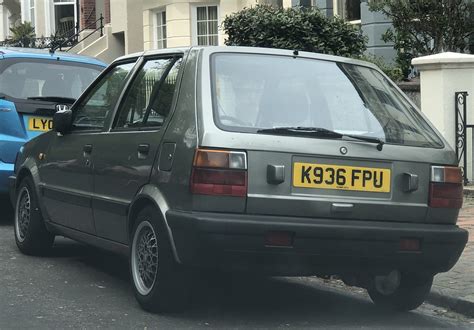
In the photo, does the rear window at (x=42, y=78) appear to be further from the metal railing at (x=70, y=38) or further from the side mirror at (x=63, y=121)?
the metal railing at (x=70, y=38)

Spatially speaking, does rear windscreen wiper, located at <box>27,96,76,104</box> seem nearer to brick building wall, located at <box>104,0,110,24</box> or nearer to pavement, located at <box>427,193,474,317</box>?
pavement, located at <box>427,193,474,317</box>

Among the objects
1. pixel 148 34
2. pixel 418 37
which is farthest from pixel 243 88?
pixel 148 34

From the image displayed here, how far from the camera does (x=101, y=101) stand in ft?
21.8

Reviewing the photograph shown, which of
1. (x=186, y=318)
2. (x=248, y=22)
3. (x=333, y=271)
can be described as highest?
(x=248, y=22)

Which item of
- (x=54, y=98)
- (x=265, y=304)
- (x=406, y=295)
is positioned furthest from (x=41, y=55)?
(x=406, y=295)

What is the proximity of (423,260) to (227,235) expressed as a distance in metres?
1.30

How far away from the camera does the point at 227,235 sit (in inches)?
194

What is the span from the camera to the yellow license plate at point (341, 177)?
512 cm

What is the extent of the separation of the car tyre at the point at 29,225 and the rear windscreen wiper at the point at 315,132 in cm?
296

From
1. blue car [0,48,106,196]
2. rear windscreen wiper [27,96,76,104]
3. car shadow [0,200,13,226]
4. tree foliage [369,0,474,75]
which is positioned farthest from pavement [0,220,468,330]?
tree foliage [369,0,474,75]

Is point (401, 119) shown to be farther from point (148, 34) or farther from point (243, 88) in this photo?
point (148, 34)

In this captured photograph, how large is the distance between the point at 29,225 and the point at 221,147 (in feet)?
10.1

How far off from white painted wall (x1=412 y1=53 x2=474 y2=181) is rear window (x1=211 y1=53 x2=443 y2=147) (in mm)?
5900

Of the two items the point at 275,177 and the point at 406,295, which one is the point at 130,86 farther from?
the point at 406,295
